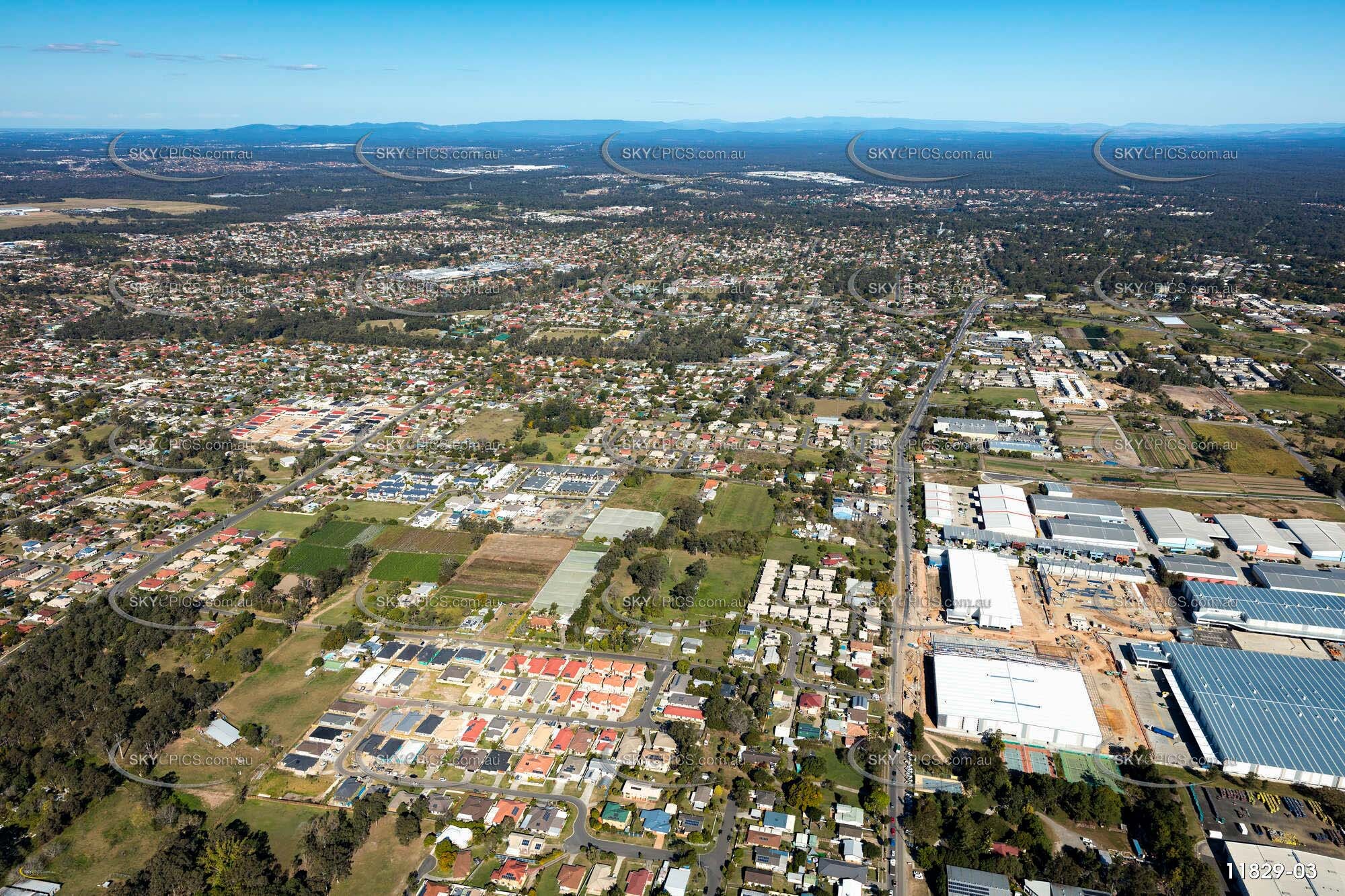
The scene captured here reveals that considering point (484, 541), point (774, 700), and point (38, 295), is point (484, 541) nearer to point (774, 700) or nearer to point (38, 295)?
point (774, 700)

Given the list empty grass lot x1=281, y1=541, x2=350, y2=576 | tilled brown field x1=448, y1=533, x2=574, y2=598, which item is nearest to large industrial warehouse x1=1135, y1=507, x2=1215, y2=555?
tilled brown field x1=448, y1=533, x2=574, y2=598

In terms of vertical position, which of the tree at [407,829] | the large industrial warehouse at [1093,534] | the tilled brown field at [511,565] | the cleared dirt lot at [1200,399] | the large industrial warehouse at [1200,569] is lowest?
the tree at [407,829]

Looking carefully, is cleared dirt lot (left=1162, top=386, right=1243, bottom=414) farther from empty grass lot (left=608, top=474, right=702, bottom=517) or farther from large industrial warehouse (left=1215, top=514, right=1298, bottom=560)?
empty grass lot (left=608, top=474, right=702, bottom=517)

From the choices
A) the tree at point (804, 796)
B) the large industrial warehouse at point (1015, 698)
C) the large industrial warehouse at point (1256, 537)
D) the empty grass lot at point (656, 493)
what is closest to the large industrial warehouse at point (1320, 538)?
the large industrial warehouse at point (1256, 537)

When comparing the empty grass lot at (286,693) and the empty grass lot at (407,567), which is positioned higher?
the empty grass lot at (407,567)

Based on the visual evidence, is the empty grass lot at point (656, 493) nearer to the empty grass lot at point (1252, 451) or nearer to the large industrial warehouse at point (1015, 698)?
the large industrial warehouse at point (1015, 698)
